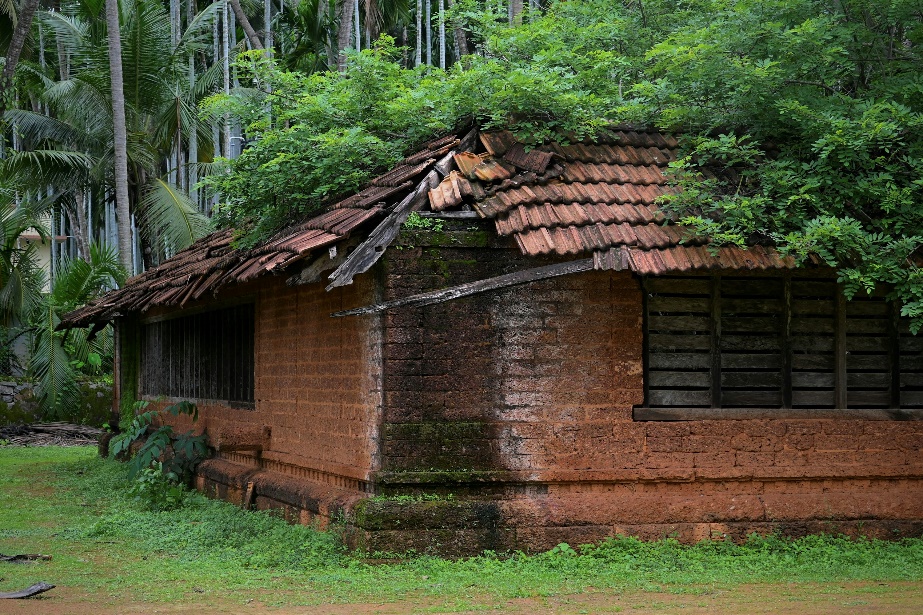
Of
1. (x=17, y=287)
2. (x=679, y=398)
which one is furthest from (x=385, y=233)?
(x=17, y=287)

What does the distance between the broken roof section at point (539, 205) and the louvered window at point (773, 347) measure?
62cm

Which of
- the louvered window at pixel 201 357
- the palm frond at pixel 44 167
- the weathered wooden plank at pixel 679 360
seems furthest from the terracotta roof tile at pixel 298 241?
the palm frond at pixel 44 167

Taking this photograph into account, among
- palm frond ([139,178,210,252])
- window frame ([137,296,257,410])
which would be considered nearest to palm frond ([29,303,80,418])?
palm frond ([139,178,210,252])

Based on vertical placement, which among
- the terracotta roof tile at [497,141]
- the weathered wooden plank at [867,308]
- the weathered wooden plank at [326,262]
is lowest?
the weathered wooden plank at [867,308]

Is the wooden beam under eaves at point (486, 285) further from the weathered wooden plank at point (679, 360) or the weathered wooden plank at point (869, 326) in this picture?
the weathered wooden plank at point (869, 326)

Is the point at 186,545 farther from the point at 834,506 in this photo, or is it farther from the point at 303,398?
the point at 834,506

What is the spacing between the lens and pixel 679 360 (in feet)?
29.1

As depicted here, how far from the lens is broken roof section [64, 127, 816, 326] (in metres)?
8.18

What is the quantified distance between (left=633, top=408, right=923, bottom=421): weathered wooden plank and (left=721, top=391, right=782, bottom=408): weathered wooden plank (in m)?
0.05

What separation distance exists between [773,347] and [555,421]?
2.06 m

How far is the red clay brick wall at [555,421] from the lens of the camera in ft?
27.6

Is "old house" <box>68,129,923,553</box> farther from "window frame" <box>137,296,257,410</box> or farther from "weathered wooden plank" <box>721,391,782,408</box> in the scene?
"window frame" <box>137,296,257,410</box>

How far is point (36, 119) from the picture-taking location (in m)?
21.3

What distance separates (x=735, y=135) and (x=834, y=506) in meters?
3.30
